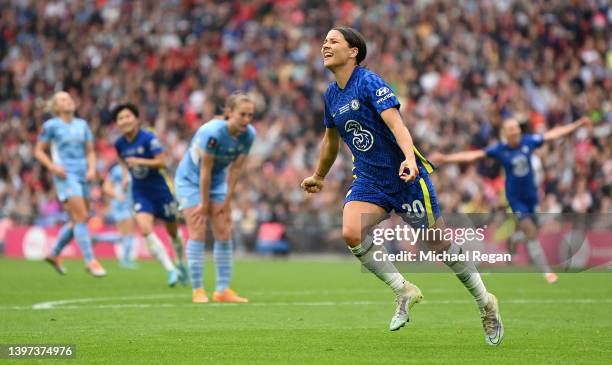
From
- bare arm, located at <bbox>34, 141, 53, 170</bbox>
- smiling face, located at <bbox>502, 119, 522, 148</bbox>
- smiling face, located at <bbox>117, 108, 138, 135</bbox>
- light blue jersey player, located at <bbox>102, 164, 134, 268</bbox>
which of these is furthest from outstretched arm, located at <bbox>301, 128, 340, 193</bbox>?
light blue jersey player, located at <bbox>102, 164, 134, 268</bbox>

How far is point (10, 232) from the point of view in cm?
2898

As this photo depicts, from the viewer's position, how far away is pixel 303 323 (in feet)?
34.6

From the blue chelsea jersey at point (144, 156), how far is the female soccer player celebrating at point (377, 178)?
24.0ft

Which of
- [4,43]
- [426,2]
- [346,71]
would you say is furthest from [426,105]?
[346,71]

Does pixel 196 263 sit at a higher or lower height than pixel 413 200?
lower

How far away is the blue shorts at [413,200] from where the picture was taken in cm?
894

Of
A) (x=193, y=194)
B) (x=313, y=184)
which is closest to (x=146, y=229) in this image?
(x=193, y=194)

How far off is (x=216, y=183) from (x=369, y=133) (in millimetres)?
5018

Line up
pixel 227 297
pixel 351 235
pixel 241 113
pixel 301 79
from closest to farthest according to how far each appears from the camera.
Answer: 1. pixel 351 235
2. pixel 241 113
3. pixel 227 297
4. pixel 301 79

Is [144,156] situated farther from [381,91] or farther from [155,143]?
[381,91]

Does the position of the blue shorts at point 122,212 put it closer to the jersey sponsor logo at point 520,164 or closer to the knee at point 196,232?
the jersey sponsor logo at point 520,164

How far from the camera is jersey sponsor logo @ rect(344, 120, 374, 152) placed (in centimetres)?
902

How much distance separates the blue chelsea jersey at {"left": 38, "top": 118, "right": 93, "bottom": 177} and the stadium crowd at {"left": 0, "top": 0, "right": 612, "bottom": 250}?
9.55m

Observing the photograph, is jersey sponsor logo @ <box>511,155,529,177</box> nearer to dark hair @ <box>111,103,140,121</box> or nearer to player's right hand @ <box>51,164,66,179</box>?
dark hair @ <box>111,103,140,121</box>
